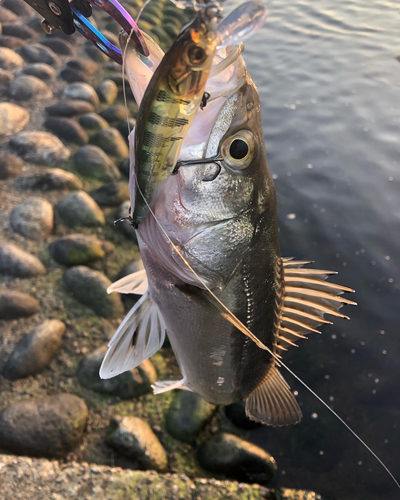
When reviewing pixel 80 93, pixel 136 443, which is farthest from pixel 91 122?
pixel 136 443

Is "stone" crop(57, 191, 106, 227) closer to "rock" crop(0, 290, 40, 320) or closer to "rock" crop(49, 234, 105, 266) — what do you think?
"rock" crop(49, 234, 105, 266)

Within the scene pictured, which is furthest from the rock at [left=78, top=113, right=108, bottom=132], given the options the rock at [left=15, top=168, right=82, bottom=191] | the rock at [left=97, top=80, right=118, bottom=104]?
the rock at [left=15, top=168, right=82, bottom=191]

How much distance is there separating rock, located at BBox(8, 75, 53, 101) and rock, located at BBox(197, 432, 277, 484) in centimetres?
473

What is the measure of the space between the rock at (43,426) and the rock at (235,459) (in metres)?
0.96

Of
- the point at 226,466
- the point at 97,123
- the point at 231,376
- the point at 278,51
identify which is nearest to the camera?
the point at 231,376

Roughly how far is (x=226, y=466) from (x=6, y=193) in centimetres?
319

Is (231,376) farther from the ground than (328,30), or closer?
closer

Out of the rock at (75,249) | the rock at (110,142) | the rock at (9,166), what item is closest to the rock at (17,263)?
the rock at (75,249)

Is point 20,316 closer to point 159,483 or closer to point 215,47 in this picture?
point 159,483

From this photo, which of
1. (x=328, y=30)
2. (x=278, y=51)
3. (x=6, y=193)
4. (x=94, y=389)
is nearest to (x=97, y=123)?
(x=6, y=193)

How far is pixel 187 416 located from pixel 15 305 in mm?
1620

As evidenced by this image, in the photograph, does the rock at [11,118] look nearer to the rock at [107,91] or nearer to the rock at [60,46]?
the rock at [107,91]

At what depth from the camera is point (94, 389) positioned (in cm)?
260

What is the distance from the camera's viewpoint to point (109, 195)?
3871mm
